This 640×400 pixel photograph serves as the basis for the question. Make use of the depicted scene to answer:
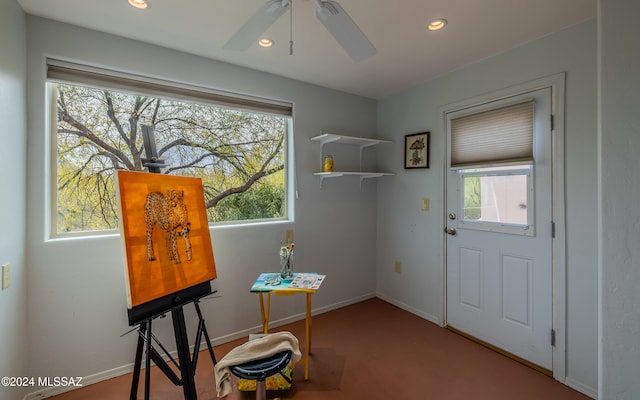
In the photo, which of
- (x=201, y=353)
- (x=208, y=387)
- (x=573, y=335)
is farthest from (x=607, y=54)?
(x=201, y=353)

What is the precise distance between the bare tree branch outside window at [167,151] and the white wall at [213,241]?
15 centimetres

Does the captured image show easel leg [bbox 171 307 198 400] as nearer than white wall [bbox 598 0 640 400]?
No

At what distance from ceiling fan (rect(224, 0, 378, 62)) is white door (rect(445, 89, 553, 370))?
5.29ft

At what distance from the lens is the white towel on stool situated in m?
1.45

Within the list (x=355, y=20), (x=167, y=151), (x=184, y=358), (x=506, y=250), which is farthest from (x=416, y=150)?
(x=184, y=358)

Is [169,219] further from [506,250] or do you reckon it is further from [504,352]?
[504,352]

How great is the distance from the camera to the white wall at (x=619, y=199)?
1.13 metres

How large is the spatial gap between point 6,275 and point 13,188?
491 millimetres

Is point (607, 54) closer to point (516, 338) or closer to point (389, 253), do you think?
point (516, 338)

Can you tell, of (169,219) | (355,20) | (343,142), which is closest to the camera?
(169,219)

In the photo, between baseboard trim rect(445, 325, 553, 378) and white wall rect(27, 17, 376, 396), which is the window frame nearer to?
baseboard trim rect(445, 325, 553, 378)

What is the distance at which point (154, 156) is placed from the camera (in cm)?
181

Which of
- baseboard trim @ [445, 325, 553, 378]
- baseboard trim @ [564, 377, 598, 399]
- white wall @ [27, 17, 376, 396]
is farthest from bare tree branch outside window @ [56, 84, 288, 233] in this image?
baseboard trim @ [564, 377, 598, 399]

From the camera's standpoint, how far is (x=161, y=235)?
66.2 inches
